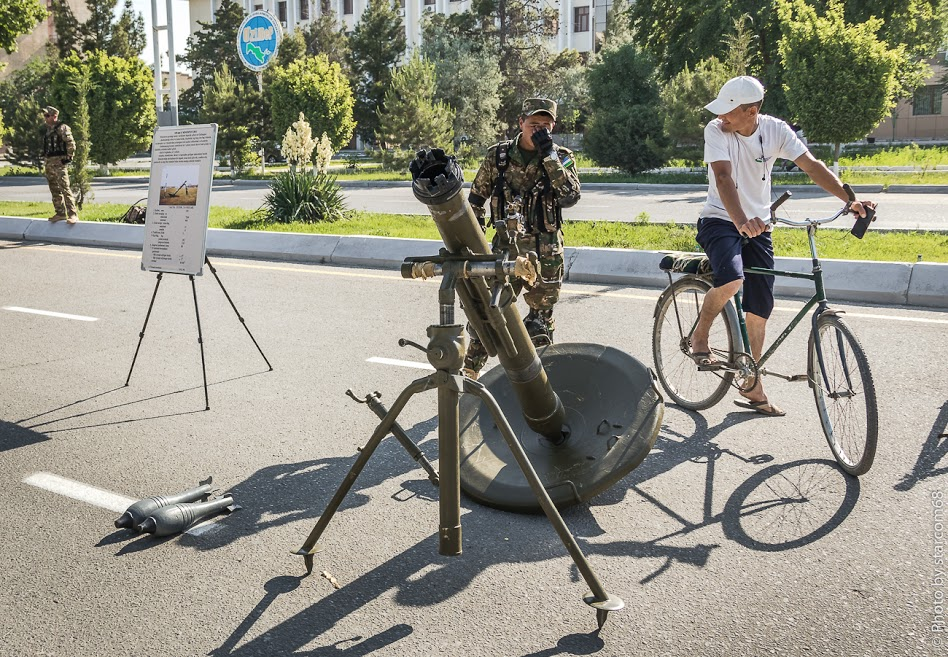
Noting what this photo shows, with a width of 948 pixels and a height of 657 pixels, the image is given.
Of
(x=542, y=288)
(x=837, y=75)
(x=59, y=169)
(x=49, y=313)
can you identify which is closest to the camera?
(x=542, y=288)

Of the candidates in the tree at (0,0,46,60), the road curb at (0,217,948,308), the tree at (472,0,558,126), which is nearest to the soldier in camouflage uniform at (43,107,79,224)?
the road curb at (0,217,948,308)

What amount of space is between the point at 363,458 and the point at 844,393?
101 inches

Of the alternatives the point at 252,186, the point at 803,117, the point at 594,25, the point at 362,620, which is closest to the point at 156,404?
the point at 362,620

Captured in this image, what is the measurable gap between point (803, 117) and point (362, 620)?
24.3 metres

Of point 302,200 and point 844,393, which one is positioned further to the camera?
point 302,200

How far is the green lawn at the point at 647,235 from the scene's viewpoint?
10875mm

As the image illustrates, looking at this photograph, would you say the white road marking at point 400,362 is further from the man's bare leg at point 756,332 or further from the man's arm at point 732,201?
the man's arm at point 732,201

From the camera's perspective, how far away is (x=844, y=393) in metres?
4.65

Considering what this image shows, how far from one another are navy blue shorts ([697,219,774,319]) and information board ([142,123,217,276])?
11.0ft

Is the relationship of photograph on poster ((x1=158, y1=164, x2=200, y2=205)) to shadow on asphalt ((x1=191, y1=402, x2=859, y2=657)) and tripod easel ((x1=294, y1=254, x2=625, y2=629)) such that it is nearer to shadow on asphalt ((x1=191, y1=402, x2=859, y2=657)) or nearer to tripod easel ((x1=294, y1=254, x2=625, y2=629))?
shadow on asphalt ((x1=191, y1=402, x2=859, y2=657))

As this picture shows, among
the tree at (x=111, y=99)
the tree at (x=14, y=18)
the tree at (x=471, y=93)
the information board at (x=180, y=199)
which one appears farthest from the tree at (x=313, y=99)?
the information board at (x=180, y=199)

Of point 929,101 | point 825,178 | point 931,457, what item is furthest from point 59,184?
point 929,101

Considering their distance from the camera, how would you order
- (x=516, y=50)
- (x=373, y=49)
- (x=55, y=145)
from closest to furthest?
(x=55, y=145), (x=516, y=50), (x=373, y=49)

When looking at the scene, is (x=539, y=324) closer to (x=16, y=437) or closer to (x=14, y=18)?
(x=16, y=437)
